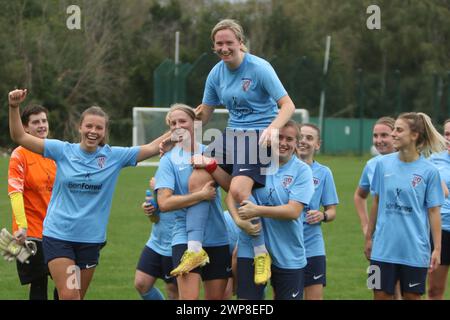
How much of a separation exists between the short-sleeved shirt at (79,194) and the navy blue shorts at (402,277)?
222 cm

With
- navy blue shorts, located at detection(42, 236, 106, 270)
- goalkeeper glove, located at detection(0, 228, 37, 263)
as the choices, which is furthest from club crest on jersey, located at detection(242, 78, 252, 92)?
goalkeeper glove, located at detection(0, 228, 37, 263)

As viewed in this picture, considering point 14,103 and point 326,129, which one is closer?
point 14,103

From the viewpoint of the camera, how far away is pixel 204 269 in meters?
6.55

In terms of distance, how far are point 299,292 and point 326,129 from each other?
3442 cm

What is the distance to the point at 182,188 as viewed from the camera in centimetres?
661

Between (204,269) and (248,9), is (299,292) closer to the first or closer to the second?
(204,269)

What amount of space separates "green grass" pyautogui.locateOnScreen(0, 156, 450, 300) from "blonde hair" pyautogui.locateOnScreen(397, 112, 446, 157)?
3028 mm

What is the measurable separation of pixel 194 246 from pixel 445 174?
10.1 ft

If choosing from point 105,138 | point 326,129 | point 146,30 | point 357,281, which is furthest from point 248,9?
point 105,138

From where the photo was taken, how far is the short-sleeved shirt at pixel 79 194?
6.84m

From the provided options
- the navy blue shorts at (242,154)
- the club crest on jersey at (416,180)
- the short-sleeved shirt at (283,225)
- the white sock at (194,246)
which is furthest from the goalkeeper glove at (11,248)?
the club crest on jersey at (416,180)

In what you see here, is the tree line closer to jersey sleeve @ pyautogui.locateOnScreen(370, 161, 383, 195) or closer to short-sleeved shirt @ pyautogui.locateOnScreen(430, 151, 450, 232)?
short-sleeved shirt @ pyautogui.locateOnScreen(430, 151, 450, 232)

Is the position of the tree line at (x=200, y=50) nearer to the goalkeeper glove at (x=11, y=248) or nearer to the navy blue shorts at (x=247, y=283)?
the goalkeeper glove at (x=11, y=248)

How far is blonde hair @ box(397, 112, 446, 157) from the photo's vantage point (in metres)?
6.97
